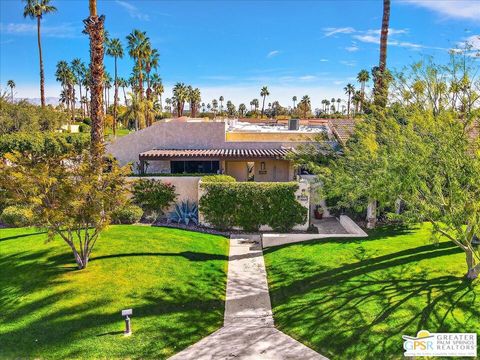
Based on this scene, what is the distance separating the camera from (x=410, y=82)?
15016mm

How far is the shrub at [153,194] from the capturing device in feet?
68.6

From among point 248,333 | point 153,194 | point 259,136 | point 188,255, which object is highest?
point 259,136

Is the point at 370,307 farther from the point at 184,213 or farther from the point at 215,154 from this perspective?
the point at 215,154

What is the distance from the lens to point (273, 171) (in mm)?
28297

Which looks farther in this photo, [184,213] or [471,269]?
[184,213]

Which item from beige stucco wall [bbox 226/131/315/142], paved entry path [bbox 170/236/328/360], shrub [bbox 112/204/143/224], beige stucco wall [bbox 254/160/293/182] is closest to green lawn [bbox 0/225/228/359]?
paved entry path [bbox 170/236/328/360]

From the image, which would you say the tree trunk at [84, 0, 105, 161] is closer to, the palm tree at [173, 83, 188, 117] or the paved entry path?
the paved entry path

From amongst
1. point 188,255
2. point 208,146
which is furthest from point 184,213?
point 208,146

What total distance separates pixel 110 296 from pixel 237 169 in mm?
18475

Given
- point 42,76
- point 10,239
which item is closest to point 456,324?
point 10,239

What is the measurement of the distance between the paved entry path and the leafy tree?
5.38 meters

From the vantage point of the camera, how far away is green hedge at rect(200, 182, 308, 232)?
19.6 meters

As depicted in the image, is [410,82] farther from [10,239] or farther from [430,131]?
[10,239]

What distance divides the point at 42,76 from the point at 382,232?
51.0 m
